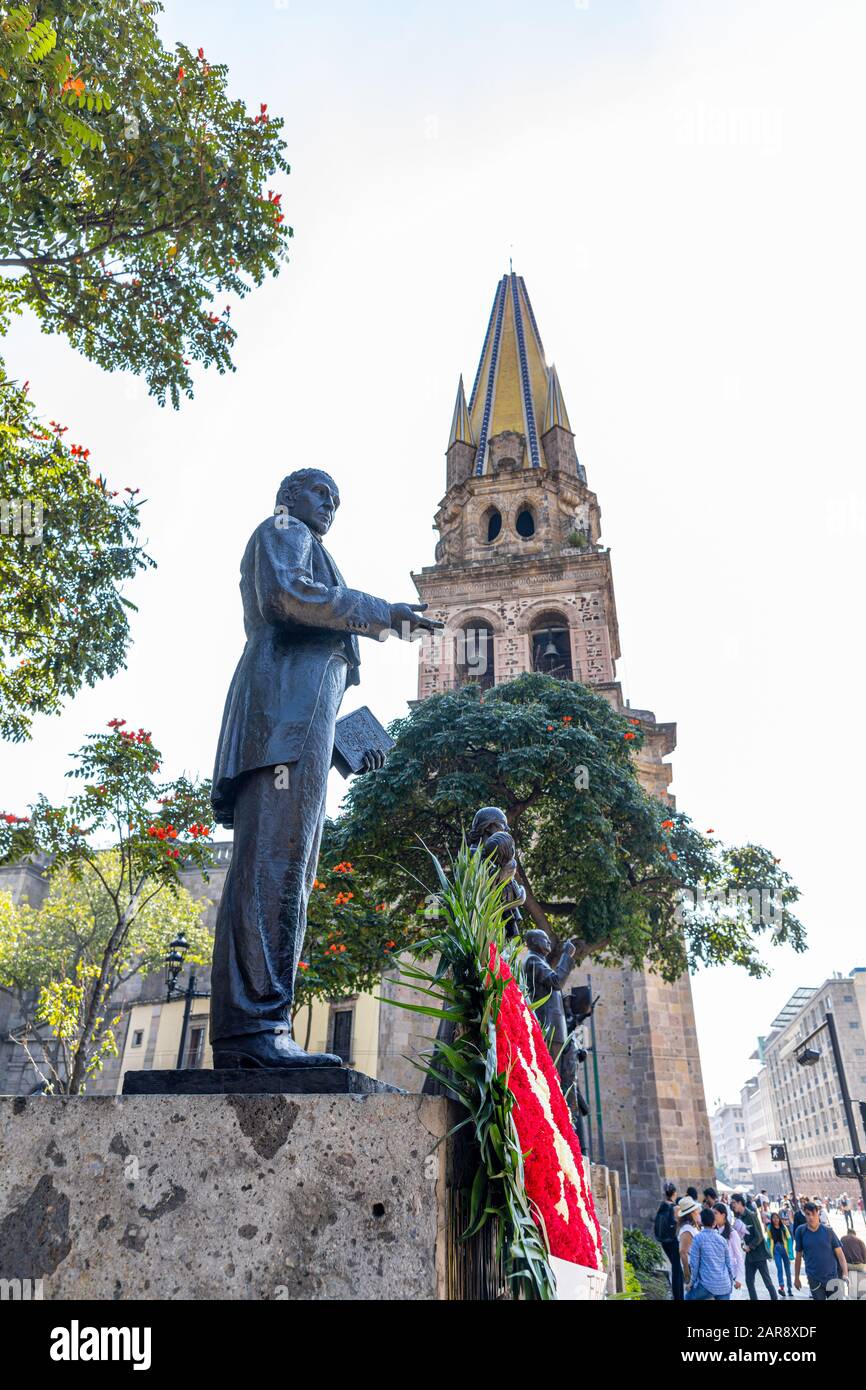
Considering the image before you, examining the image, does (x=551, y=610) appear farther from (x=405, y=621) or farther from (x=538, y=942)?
(x=405, y=621)

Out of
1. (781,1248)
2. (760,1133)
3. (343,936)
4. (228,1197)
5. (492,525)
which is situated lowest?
(228,1197)

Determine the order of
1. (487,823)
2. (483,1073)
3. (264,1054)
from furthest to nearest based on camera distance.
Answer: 1. (487,823)
2. (264,1054)
3. (483,1073)

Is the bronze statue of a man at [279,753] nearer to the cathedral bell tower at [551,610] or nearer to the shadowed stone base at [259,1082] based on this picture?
the shadowed stone base at [259,1082]

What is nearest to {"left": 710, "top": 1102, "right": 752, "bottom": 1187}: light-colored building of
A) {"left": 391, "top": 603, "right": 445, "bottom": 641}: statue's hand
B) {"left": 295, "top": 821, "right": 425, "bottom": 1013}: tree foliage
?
{"left": 295, "top": 821, "right": 425, "bottom": 1013}: tree foliage

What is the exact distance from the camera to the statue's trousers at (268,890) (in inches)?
107

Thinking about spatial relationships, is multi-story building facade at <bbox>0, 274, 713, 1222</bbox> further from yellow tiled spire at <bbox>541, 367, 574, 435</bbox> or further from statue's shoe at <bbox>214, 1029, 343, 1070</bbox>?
statue's shoe at <bbox>214, 1029, 343, 1070</bbox>

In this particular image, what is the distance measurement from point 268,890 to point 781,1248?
1959 centimetres

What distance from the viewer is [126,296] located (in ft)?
28.0

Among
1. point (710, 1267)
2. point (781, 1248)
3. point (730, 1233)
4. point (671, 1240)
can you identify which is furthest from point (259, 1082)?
point (781, 1248)

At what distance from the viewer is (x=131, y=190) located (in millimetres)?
7609

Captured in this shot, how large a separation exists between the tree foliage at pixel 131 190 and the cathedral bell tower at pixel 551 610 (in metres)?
13.9

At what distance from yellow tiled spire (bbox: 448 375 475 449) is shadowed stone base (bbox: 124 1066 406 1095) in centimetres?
3602

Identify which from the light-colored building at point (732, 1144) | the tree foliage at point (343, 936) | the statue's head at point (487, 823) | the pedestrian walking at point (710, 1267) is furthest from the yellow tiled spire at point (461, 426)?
the light-colored building at point (732, 1144)
